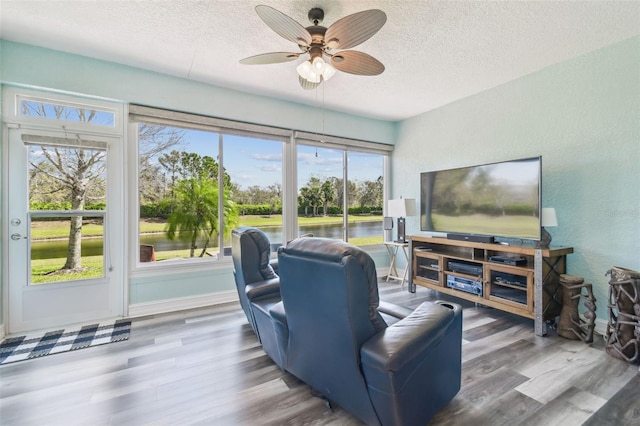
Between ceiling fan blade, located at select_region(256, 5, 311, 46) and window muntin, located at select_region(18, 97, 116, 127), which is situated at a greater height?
ceiling fan blade, located at select_region(256, 5, 311, 46)

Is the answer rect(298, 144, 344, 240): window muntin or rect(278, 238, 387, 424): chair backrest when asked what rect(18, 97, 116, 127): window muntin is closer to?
rect(298, 144, 344, 240): window muntin

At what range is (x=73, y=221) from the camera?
9.64ft

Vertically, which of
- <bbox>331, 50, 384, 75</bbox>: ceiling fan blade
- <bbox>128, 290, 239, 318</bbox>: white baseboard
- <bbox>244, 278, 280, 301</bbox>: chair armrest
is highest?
<bbox>331, 50, 384, 75</bbox>: ceiling fan blade

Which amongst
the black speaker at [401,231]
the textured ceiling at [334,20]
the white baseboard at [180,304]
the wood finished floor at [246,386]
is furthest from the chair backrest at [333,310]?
the black speaker at [401,231]

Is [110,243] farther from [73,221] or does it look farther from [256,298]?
[256,298]

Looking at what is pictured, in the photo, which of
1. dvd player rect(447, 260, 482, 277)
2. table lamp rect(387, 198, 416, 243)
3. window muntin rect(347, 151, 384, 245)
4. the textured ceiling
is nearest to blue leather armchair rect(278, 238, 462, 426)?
dvd player rect(447, 260, 482, 277)

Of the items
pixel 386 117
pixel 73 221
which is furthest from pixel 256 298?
pixel 386 117

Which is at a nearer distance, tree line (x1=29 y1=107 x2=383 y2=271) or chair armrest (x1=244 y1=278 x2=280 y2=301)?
chair armrest (x1=244 y1=278 x2=280 y2=301)

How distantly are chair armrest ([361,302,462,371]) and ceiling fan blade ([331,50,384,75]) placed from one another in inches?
A: 73.6

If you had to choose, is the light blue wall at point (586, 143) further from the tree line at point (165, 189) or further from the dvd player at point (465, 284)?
the tree line at point (165, 189)

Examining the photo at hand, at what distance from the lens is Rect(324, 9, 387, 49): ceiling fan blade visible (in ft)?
5.56

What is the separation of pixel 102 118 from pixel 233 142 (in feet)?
4.64

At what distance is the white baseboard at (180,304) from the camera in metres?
3.16

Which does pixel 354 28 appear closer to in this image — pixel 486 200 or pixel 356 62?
pixel 356 62
